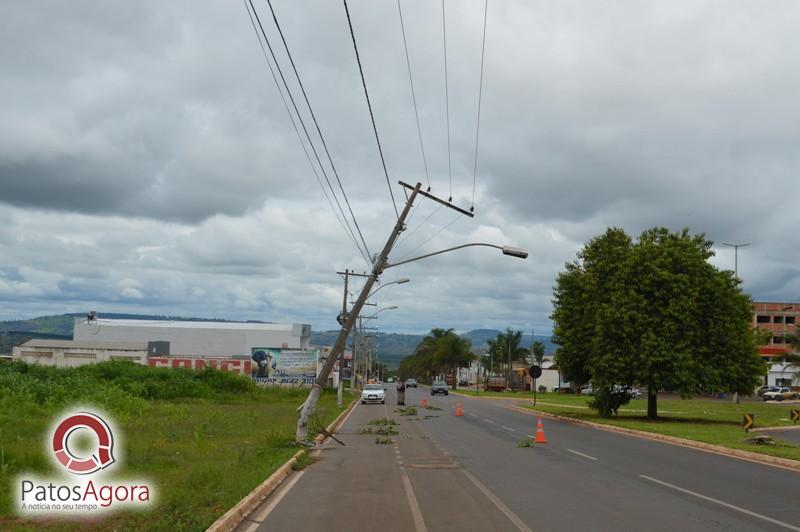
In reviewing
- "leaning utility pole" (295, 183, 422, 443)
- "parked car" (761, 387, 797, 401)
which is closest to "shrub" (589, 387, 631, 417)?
"leaning utility pole" (295, 183, 422, 443)

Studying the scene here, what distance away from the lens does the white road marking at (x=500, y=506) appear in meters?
11.0

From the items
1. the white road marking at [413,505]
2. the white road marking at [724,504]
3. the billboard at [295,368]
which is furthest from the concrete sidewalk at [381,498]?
the billboard at [295,368]

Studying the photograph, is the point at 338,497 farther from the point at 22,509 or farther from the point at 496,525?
the point at 22,509

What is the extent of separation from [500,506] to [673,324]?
93.3ft

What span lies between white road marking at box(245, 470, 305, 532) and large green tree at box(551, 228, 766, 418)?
84.1 ft

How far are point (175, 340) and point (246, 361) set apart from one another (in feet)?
94.2

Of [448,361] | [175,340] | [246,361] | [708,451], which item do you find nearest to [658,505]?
[708,451]

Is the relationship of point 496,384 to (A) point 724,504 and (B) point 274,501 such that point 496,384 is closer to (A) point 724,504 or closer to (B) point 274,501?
(A) point 724,504

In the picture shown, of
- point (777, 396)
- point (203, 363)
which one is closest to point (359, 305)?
point (203, 363)

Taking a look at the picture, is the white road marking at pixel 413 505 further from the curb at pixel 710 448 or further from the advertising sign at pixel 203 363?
the advertising sign at pixel 203 363

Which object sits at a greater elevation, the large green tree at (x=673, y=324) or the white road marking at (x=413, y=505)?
the large green tree at (x=673, y=324)

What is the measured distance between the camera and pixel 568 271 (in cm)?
4453

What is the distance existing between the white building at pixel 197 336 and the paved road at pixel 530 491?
94540mm

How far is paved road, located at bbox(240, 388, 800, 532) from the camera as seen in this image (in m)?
11.4
